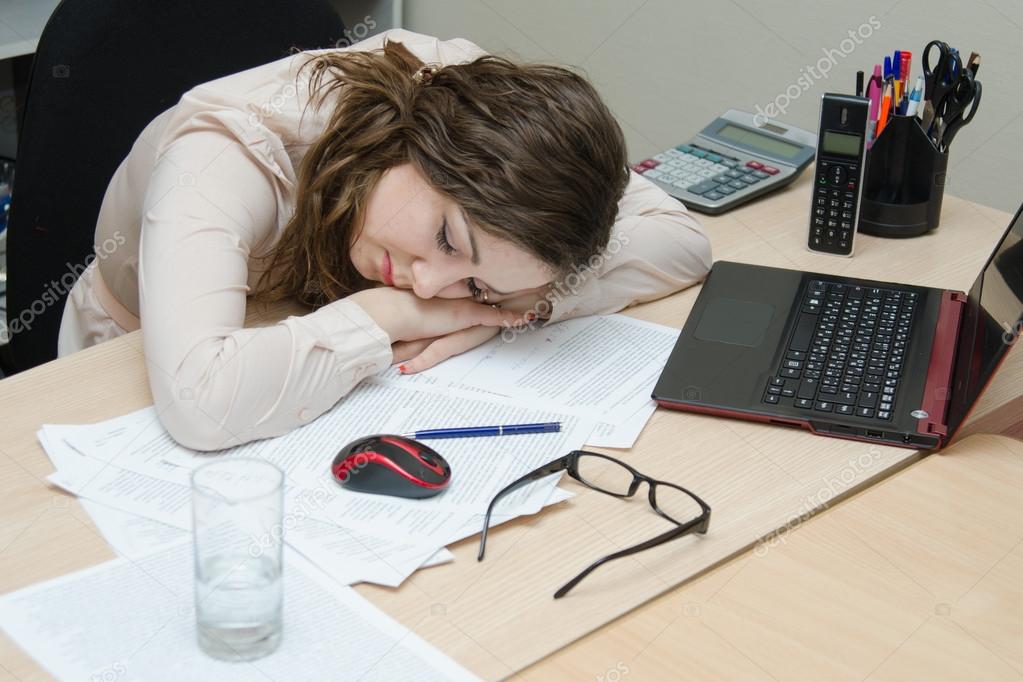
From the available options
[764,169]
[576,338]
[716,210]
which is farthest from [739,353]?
[764,169]

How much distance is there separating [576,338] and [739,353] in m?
0.20

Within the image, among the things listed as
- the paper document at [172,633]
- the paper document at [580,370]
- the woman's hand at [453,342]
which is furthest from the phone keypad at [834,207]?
the paper document at [172,633]

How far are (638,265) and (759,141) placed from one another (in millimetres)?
525

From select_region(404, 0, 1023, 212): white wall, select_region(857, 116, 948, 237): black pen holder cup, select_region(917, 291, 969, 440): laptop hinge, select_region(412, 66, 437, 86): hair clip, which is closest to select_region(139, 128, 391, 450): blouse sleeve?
select_region(412, 66, 437, 86): hair clip

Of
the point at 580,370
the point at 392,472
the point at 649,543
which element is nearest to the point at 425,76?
the point at 580,370

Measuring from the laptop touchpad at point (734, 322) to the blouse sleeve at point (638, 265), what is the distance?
0.27 feet

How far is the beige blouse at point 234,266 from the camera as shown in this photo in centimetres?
107

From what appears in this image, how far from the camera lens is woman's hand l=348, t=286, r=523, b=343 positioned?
120cm

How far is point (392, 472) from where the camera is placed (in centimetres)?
97

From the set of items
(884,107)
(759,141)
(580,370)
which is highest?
(884,107)

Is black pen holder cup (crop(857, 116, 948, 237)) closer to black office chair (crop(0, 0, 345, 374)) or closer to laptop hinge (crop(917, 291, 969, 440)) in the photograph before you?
laptop hinge (crop(917, 291, 969, 440))

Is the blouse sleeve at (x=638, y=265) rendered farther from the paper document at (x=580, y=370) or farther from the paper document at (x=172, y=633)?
the paper document at (x=172, y=633)

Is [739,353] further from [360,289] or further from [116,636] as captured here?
[116,636]

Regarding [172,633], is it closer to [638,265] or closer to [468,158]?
[468,158]
